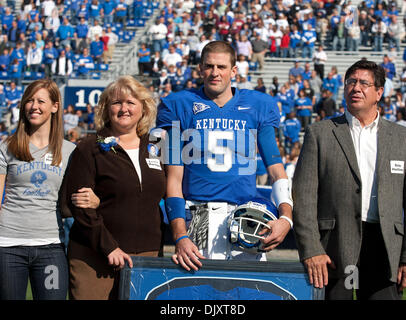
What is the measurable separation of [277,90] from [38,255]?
12109mm

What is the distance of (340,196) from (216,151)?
2.34ft

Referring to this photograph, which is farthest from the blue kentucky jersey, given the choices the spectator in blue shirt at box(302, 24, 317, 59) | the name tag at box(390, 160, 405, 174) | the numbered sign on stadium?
the spectator in blue shirt at box(302, 24, 317, 59)

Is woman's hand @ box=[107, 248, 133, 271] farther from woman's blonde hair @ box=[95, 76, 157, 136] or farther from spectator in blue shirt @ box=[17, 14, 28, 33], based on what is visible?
spectator in blue shirt @ box=[17, 14, 28, 33]

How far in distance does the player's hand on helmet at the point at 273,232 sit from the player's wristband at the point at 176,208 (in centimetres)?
45

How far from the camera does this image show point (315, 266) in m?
2.90

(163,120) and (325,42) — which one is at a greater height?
(325,42)

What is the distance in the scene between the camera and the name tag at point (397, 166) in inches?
121

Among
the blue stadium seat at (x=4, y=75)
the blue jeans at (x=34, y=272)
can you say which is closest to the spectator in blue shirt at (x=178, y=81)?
the blue stadium seat at (x=4, y=75)

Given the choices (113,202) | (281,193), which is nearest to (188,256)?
(113,202)

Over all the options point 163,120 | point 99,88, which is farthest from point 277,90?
point 163,120

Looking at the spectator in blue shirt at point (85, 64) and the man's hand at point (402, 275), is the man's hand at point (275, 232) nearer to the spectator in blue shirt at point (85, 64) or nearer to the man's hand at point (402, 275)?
the man's hand at point (402, 275)
